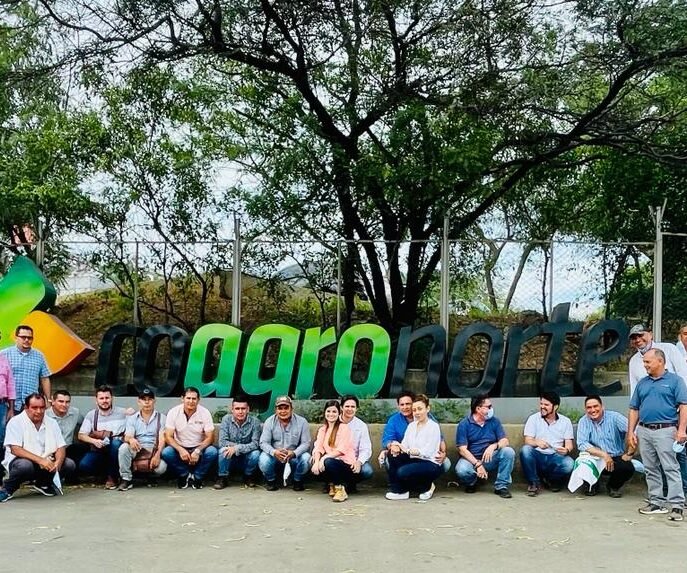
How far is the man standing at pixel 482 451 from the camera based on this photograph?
25.7 ft

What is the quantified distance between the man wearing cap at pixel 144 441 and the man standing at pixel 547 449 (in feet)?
12.1

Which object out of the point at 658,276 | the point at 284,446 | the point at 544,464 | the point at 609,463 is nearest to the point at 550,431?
the point at 544,464

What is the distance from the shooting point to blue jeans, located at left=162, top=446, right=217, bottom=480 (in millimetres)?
8031

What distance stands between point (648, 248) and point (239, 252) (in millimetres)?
5809

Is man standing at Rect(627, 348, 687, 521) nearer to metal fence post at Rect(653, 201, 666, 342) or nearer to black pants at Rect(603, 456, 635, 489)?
black pants at Rect(603, 456, 635, 489)

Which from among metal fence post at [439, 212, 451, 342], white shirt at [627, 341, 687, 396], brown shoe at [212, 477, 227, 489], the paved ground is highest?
metal fence post at [439, 212, 451, 342]

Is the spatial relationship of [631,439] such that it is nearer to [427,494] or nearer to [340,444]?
[427,494]

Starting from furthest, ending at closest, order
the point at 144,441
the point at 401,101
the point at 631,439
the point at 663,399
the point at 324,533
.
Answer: the point at 401,101
the point at 144,441
the point at 631,439
the point at 663,399
the point at 324,533

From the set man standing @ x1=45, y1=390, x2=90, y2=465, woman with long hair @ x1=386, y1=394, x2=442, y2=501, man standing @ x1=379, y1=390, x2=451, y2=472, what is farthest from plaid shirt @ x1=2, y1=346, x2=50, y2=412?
woman with long hair @ x1=386, y1=394, x2=442, y2=501

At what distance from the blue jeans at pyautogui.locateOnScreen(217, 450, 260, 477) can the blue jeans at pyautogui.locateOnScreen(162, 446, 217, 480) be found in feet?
0.32

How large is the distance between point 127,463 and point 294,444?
5.53ft

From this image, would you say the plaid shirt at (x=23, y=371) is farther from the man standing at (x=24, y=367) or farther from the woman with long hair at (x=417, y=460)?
the woman with long hair at (x=417, y=460)

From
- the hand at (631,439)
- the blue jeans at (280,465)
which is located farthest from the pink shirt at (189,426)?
the hand at (631,439)

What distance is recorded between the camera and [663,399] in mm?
6922
